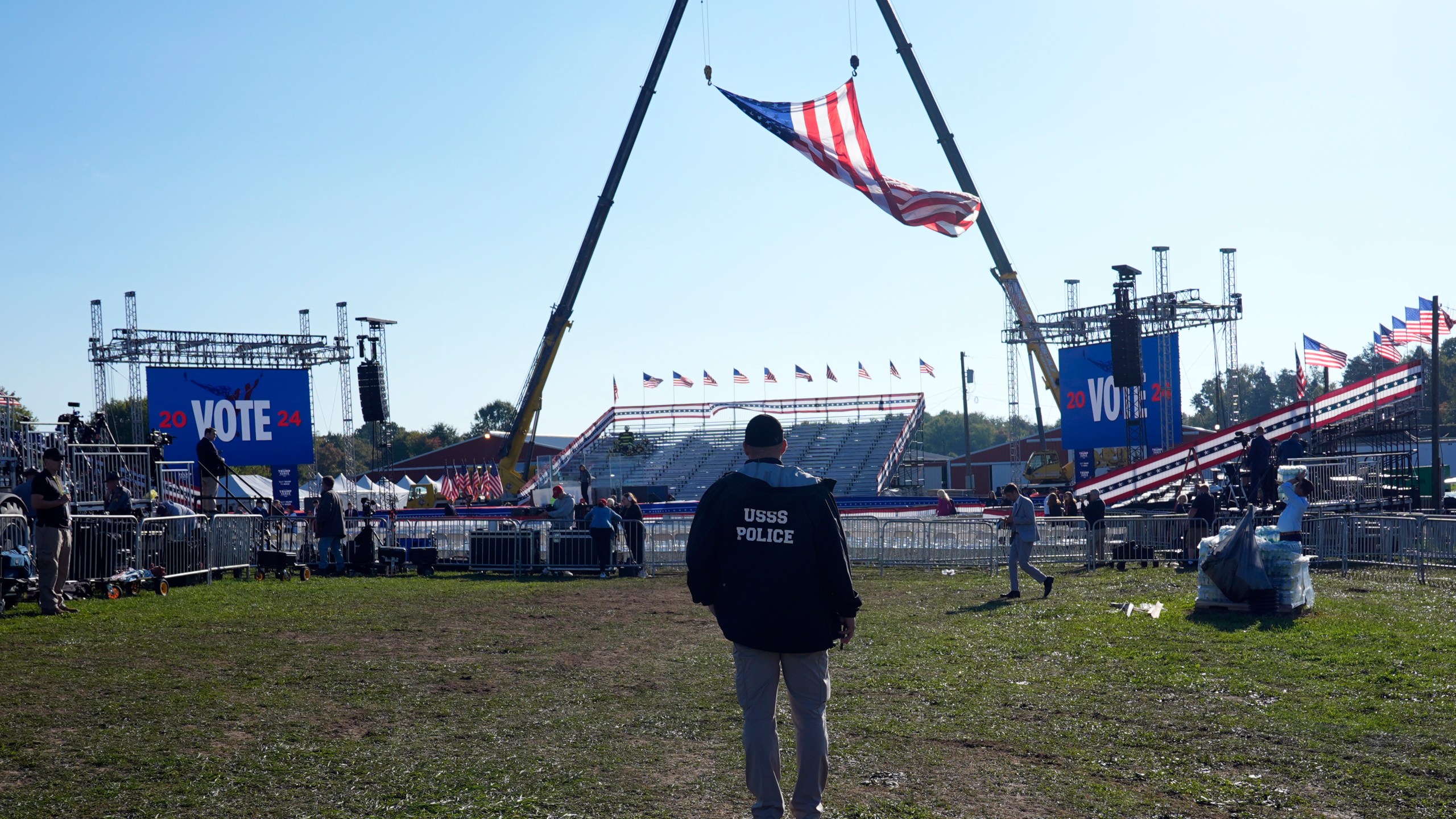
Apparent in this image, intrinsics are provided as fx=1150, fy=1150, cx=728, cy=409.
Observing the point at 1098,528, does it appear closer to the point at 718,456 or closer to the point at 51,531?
the point at 51,531

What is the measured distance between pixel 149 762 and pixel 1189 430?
72821 mm

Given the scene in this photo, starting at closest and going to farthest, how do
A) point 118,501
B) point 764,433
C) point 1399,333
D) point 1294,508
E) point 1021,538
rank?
point 764,433, point 1294,508, point 1021,538, point 118,501, point 1399,333

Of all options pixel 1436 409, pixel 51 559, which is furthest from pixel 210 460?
pixel 1436 409

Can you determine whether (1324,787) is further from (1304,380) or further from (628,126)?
(628,126)

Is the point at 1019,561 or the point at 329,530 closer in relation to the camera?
the point at 1019,561

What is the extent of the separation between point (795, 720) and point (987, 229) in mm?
47382

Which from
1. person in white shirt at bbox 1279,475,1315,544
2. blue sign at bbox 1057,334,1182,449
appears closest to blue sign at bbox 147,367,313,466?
blue sign at bbox 1057,334,1182,449

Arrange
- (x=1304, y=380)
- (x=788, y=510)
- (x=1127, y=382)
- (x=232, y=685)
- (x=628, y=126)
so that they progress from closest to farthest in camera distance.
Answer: (x=788, y=510)
(x=232, y=685)
(x=1127, y=382)
(x=1304, y=380)
(x=628, y=126)

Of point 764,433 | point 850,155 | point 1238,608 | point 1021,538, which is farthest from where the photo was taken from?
point 850,155

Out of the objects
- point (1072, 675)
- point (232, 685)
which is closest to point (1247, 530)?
point (1072, 675)

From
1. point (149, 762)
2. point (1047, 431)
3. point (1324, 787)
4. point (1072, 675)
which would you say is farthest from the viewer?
point (1047, 431)

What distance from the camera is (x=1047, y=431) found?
9031 cm

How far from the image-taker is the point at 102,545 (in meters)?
15.6

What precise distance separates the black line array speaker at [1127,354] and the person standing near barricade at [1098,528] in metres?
12.6
